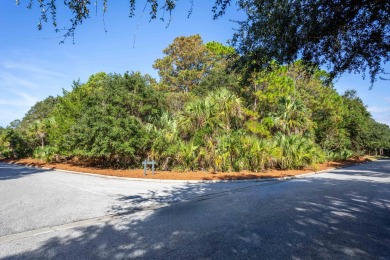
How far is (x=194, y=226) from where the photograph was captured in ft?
16.9

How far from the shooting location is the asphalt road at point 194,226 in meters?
3.90

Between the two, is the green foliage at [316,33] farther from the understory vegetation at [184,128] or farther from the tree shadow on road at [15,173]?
the tree shadow on road at [15,173]

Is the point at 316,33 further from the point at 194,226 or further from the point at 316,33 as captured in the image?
the point at 194,226

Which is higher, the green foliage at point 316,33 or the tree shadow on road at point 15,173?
the green foliage at point 316,33

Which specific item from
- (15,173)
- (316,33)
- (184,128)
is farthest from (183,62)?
(316,33)

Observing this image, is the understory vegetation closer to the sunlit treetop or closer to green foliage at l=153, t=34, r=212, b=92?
the sunlit treetop

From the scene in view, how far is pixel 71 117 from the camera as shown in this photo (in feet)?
71.5

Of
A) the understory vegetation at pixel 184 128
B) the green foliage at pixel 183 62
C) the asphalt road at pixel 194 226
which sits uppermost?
the green foliage at pixel 183 62

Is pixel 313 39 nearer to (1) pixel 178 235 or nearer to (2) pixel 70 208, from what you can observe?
(1) pixel 178 235

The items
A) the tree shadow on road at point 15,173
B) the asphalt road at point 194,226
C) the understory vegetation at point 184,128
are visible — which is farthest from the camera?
the understory vegetation at point 184,128

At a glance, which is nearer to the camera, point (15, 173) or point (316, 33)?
point (316, 33)

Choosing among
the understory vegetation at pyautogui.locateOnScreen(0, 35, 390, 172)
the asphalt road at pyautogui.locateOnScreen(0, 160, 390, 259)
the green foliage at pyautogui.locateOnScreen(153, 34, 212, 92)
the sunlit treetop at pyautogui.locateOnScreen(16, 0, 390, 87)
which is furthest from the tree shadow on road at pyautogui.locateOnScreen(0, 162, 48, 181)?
the green foliage at pyautogui.locateOnScreen(153, 34, 212, 92)

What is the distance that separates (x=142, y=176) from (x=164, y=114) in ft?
23.0

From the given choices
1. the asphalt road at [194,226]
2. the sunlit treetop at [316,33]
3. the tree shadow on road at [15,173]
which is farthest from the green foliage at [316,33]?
the tree shadow on road at [15,173]
